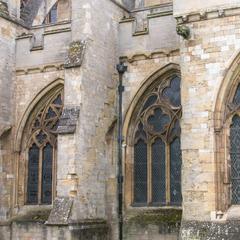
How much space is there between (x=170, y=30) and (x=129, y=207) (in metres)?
5.26

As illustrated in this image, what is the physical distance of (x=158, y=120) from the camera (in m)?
16.8

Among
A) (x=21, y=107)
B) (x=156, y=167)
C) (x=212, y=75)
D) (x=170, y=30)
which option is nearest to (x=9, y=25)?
(x=21, y=107)

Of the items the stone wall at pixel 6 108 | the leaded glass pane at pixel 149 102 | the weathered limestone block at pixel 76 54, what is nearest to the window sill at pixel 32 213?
the stone wall at pixel 6 108

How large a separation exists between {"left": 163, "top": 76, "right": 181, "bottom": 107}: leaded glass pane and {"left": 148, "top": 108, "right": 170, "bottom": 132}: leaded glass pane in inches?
17.5

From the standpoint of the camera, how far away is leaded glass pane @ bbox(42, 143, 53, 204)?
714 inches

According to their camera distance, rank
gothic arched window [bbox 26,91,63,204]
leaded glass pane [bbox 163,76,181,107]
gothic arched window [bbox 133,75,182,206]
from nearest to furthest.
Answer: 1. gothic arched window [bbox 133,75,182,206]
2. leaded glass pane [bbox 163,76,181,107]
3. gothic arched window [bbox 26,91,63,204]

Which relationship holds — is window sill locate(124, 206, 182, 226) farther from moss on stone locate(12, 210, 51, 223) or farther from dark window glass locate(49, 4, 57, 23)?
dark window glass locate(49, 4, 57, 23)

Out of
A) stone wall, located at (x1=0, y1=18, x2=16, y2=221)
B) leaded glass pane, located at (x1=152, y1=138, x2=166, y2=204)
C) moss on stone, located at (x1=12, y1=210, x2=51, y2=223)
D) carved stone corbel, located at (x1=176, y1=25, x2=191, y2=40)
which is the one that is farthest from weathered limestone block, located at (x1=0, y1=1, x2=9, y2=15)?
carved stone corbel, located at (x1=176, y1=25, x2=191, y2=40)

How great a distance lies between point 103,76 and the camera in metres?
17.0

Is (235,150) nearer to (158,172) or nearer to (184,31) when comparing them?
(184,31)

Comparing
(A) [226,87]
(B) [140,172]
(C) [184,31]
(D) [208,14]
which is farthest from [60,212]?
(D) [208,14]

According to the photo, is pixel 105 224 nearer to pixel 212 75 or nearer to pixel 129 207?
pixel 129 207

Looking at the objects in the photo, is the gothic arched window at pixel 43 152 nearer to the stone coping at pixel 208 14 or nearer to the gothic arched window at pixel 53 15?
the gothic arched window at pixel 53 15

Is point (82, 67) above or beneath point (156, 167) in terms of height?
above
